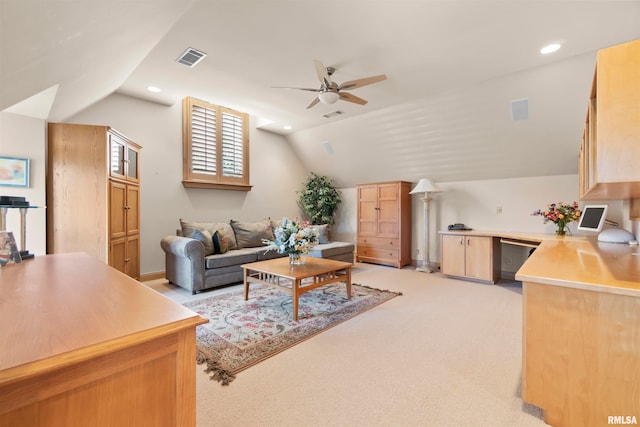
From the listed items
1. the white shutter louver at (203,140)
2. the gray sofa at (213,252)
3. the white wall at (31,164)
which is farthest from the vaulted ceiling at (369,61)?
the gray sofa at (213,252)

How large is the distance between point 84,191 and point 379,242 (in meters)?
4.71

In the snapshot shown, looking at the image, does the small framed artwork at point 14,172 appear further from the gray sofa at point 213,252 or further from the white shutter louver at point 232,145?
the white shutter louver at point 232,145

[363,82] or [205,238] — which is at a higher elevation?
[363,82]

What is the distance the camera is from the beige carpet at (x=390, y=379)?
159cm

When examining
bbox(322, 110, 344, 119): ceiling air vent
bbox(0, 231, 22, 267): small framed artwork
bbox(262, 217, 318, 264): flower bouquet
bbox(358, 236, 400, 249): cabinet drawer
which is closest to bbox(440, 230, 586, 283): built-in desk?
bbox(358, 236, 400, 249): cabinet drawer

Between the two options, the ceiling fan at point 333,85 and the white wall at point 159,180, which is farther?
the white wall at point 159,180

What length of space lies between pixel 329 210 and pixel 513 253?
3.60 m

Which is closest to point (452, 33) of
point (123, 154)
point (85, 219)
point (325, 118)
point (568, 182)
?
point (325, 118)

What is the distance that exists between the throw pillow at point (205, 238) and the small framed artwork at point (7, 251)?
2.37 metres

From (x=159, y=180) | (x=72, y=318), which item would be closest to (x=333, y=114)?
(x=159, y=180)

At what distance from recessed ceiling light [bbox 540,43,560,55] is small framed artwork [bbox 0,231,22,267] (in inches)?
179

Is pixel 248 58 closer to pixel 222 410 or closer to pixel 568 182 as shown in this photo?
pixel 222 410

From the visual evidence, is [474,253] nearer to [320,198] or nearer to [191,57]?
[320,198]

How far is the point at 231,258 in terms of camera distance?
4.14 metres
